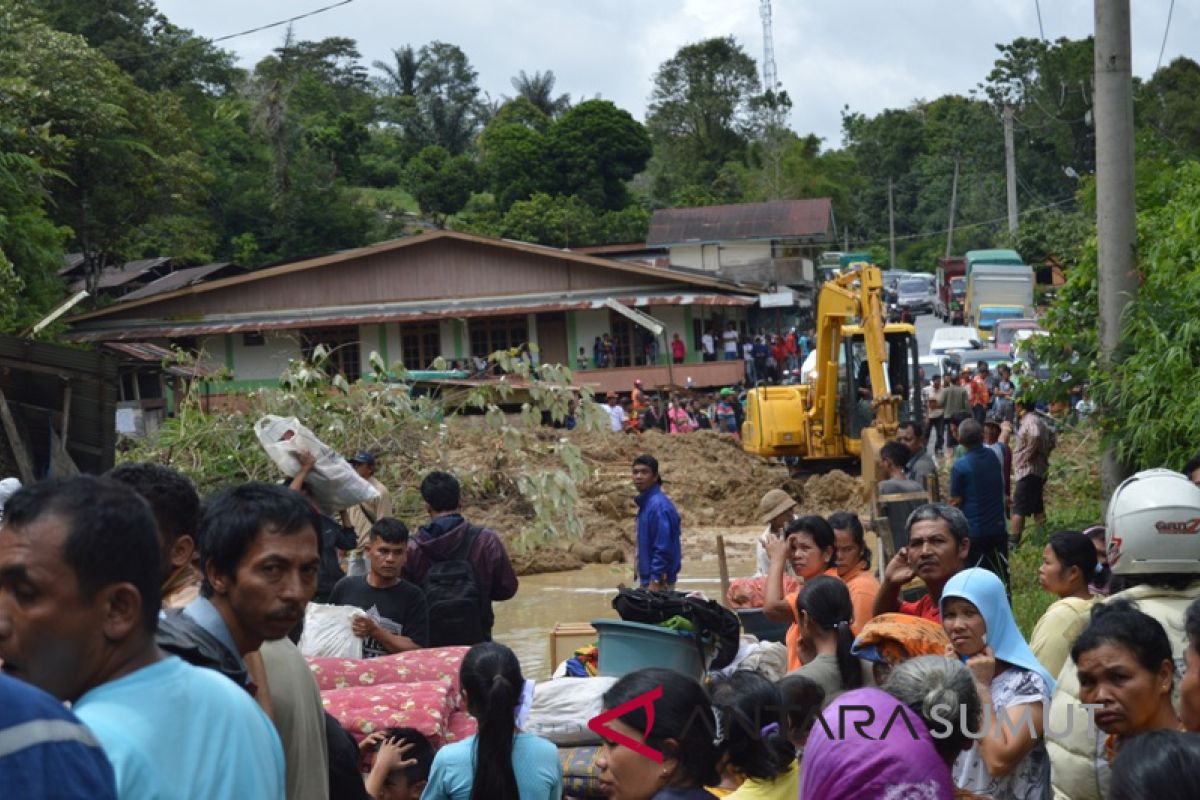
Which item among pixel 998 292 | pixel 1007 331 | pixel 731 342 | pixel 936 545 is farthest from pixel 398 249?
pixel 936 545

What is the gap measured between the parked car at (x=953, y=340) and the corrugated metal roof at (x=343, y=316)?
22.3 feet

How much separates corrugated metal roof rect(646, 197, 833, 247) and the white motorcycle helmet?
46451 millimetres

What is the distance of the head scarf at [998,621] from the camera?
4.64 meters

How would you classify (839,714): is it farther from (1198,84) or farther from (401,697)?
(1198,84)

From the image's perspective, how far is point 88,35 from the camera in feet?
167

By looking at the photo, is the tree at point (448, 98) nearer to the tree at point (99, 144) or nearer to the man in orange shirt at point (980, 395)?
the tree at point (99, 144)

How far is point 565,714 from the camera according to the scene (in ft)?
19.9

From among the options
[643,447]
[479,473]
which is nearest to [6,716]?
[479,473]

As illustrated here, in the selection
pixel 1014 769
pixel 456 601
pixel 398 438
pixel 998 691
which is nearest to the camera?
pixel 1014 769

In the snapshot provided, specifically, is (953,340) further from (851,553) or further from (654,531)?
(851,553)

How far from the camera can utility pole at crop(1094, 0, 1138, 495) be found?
11.1 metres

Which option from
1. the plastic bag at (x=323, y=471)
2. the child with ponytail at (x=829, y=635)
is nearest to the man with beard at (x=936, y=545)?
the child with ponytail at (x=829, y=635)

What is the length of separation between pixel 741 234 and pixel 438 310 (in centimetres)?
1593

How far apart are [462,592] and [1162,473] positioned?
3.80 m
